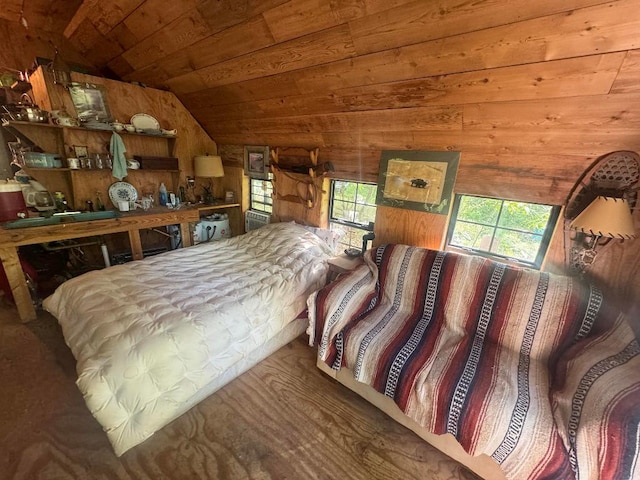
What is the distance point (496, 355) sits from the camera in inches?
53.8

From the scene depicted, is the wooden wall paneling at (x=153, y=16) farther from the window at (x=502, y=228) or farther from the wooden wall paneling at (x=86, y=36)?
the window at (x=502, y=228)

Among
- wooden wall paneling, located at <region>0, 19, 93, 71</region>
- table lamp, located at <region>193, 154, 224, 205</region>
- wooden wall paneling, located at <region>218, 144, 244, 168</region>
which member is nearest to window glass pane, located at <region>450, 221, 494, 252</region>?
wooden wall paneling, located at <region>218, 144, 244, 168</region>

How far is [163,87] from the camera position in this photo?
2.98 m

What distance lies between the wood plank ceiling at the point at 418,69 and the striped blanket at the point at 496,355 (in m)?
0.65

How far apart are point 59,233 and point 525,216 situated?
3589 millimetres

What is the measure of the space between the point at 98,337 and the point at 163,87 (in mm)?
2894

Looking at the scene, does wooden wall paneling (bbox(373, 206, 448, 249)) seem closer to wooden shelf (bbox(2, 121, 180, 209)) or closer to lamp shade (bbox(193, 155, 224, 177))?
lamp shade (bbox(193, 155, 224, 177))

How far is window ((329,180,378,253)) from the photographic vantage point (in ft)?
8.00

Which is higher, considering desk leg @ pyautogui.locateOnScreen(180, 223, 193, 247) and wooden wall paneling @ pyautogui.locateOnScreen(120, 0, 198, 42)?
wooden wall paneling @ pyautogui.locateOnScreen(120, 0, 198, 42)

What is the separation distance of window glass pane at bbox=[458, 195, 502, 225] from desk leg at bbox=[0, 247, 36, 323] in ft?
11.2

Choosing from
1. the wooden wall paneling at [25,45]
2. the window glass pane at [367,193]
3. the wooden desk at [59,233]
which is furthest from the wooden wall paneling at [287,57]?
the wooden wall paneling at [25,45]

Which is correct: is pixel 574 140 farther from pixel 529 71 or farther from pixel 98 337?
pixel 98 337

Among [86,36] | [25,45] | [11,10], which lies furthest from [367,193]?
[25,45]

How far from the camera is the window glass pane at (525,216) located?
1.64 metres
